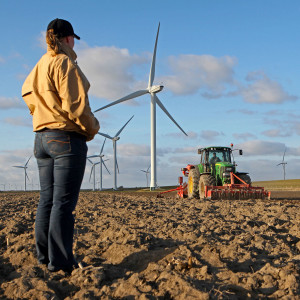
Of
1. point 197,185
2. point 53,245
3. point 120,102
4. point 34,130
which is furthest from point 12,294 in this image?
point 120,102

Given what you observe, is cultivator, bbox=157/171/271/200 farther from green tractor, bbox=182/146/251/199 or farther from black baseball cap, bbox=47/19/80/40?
black baseball cap, bbox=47/19/80/40

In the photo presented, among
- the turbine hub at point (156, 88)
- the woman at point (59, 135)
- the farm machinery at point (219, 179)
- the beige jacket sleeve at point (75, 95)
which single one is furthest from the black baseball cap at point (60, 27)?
the turbine hub at point (156, 88)

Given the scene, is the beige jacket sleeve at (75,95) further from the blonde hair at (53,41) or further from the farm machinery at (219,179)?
the farm machinery at (219,179)

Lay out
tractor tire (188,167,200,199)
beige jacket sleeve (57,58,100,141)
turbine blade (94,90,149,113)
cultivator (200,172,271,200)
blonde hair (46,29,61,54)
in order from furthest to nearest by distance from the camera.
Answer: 1. turbine blade (94,90,149,113)
2. tractor tire (188,167,200,199)
3. cultivator (200,172,271,200)
4. blonde hair (46,29,61,54)
5. beige jacket sleeve (57,58,100,141)

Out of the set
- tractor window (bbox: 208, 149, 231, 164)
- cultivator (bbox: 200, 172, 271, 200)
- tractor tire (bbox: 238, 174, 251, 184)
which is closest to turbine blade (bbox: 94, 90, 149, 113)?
tractor window (bbox: 208, 149, 231, 164)

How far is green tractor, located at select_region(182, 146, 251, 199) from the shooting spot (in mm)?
15203

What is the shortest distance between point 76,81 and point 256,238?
9.36 ft

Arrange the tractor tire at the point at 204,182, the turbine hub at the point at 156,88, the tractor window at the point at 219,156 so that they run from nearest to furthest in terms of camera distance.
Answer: the tractor tire at the point at 204,182, the tractor window at the point at 219,156, the turbine hub at the point at 156,88

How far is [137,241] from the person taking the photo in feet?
12.9

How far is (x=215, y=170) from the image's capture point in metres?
16.1

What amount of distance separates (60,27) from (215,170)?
13504mm

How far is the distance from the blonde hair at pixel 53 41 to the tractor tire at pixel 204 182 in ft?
39.5

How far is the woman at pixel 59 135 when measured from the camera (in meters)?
3.08

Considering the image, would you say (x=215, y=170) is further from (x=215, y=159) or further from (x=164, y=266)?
(x=164, y=266)
